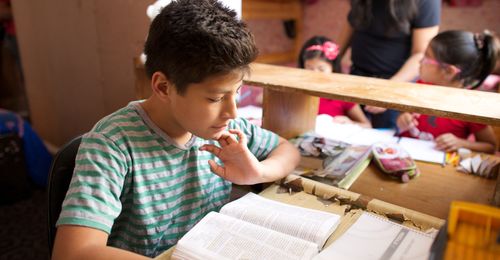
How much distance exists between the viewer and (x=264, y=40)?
13.0 feet

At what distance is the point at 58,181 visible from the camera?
3.02ft

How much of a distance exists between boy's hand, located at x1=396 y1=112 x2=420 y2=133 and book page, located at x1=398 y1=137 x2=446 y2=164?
176 millimetres

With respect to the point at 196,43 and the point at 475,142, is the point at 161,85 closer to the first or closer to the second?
the point at 196,43

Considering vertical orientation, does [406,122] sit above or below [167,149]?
below

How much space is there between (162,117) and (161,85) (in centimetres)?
8

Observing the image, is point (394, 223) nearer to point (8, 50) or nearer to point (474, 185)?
point (474, 185)

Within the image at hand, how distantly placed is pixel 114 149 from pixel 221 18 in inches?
14.2

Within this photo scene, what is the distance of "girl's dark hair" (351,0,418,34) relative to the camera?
2078 millimetres

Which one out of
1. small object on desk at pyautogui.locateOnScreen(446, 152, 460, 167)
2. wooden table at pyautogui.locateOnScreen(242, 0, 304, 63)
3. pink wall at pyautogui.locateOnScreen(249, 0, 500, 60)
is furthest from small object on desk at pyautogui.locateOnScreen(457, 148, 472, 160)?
pink wall at pyautogui.locateOnScreen(249, 0, 500, 60)

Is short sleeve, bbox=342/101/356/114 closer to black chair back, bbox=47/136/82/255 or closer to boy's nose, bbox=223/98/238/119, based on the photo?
boy's nose, bbox=223/98/238/119

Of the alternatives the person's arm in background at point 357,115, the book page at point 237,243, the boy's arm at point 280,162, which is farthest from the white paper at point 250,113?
the book page at point 237,243

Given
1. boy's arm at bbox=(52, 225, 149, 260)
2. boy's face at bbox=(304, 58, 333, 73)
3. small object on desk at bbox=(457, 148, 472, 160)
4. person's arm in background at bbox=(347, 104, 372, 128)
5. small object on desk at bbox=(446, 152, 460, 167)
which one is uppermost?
boy's face at bbox=(304, 58, 333, 73)

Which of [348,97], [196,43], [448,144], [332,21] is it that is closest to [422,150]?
[448,144]

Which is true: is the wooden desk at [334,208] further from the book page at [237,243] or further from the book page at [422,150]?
the book page at [422,150]
